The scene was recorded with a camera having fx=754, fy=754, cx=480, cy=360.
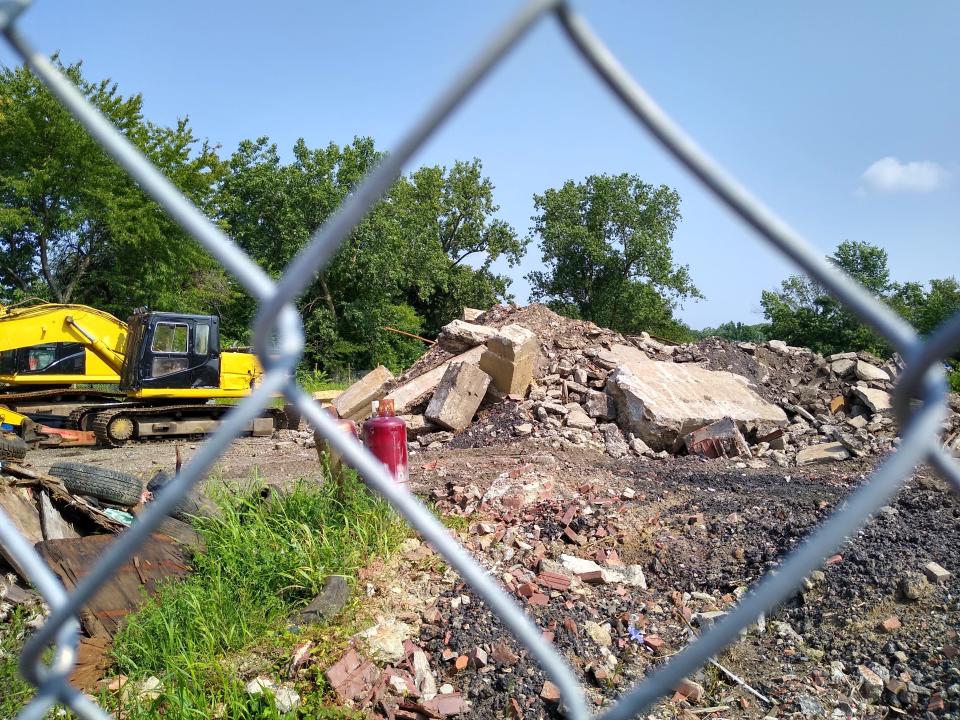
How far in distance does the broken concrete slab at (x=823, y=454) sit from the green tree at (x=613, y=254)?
2602 centimetres

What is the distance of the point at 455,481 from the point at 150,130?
2015 centimetres

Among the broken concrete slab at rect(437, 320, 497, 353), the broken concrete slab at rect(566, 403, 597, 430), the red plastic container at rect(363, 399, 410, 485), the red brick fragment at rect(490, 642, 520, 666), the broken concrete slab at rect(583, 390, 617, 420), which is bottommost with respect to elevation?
the red brick fragment at rect(490, 642, 520, 666)

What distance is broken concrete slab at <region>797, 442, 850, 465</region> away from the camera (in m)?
7.95

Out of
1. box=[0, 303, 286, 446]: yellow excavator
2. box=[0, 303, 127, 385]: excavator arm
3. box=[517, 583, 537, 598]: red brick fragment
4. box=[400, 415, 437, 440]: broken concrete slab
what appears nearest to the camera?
box=[517, 583, 537, 598]: red brick fragment

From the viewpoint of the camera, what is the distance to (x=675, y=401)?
916cm

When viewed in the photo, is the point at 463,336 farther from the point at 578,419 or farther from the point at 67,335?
the point at 67,335

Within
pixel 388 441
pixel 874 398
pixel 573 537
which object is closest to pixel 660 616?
pixel 573 537

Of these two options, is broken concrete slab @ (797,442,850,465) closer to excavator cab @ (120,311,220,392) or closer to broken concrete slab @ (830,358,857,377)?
broken concrete slab @ (830,358,857,377)

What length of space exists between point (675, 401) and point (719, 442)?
0.94 m

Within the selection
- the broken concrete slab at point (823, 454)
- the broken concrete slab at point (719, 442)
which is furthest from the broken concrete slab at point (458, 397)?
the broken concrete slab at point (823, 454)

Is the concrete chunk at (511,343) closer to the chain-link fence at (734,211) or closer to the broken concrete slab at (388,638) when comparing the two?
the broken concrete slab at (388,638)

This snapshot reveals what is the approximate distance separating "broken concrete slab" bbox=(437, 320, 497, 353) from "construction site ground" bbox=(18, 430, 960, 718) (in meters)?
5.33

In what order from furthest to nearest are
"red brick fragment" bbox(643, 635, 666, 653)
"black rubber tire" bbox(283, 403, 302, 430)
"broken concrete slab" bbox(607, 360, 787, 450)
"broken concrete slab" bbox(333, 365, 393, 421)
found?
"black rubber tire" bbox(283, 403, 302, 430) → "broken concrete slab" bbox(333, 365, 393, 421) → "broken concrete slab" bbox(607, 360, 787, 450) → "red brick fragment" bbox(643, 635, 666, 653)

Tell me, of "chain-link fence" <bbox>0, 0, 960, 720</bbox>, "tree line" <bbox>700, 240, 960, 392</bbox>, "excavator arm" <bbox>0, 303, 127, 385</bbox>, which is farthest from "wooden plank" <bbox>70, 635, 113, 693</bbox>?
"tree line" <bbox>700, 240, 960, 392</bbox>
